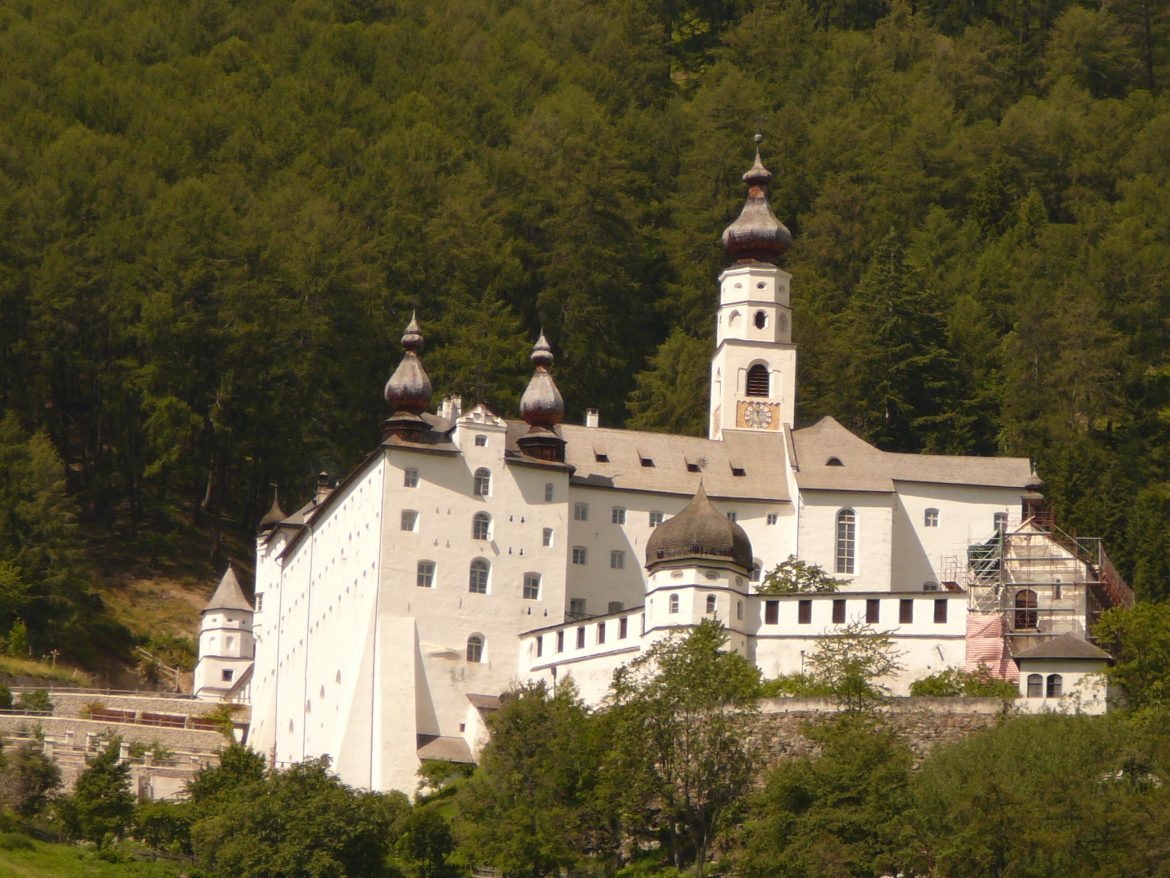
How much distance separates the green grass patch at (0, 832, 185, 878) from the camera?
46594 millimetres

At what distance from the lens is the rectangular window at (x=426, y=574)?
57.9m

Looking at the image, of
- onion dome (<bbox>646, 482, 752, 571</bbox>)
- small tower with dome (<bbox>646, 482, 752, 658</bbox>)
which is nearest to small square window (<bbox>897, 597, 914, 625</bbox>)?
small tower with dome (<bbox>646, 482, 752, 658</bbox>)

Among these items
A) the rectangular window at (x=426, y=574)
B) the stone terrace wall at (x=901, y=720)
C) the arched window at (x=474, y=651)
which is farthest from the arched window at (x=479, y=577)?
the stone terrace wall at (x=901, y=720)

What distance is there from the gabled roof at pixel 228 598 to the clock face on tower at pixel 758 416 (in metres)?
15.4

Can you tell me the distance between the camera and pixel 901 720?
50156 millimetres

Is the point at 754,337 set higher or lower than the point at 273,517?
higher

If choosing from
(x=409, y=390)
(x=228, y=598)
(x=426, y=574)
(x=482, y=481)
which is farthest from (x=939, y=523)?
(x=228, y=598)

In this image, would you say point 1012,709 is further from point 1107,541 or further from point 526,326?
point 526,326

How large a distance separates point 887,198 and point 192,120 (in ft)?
76.5

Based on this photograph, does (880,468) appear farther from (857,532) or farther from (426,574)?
(426,574)

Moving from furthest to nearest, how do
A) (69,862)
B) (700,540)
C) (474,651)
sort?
1. (474,651)
2. (700,540)
3. (69,862)

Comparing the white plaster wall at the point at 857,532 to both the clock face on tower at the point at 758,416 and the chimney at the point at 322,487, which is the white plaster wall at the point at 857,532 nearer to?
the clock face on tower at the point at 758,416

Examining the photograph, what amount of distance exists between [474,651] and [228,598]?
14.3m

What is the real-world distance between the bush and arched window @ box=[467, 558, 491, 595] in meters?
10.9
